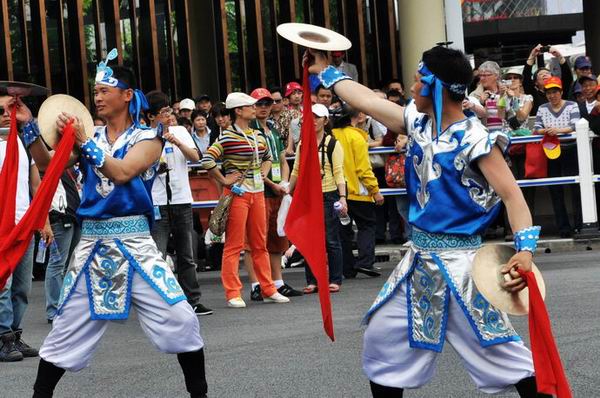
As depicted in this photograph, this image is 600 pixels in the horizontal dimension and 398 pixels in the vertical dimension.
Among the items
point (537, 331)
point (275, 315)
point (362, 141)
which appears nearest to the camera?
point (537, 331)

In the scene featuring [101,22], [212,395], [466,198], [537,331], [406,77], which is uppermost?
[101,22]

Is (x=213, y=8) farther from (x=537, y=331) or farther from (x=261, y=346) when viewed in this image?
(x=537, y=331)

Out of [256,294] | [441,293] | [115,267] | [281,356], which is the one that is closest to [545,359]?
[441,293]

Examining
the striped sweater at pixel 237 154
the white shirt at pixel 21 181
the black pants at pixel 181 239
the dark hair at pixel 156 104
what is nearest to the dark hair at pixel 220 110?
the striped sweater at pixel 237 154

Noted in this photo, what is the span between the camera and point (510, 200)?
515 cm

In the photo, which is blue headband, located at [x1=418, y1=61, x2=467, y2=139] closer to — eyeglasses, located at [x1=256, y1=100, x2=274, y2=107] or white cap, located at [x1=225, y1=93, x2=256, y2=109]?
white cap, located at [x1=225, y1=93, x2=256, y2=109]

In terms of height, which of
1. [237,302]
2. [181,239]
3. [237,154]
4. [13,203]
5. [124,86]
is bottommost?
[237,302]

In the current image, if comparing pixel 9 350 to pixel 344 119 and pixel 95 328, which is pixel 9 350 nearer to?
pixel 95 328

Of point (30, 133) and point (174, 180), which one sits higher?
point (30, 133)

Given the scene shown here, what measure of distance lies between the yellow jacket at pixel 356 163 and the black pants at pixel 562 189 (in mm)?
2941

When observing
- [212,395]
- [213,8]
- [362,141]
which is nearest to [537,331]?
[212,395]

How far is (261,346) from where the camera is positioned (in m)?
8.98

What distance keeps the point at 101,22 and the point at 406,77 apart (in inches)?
334

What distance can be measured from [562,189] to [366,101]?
9917 mm
